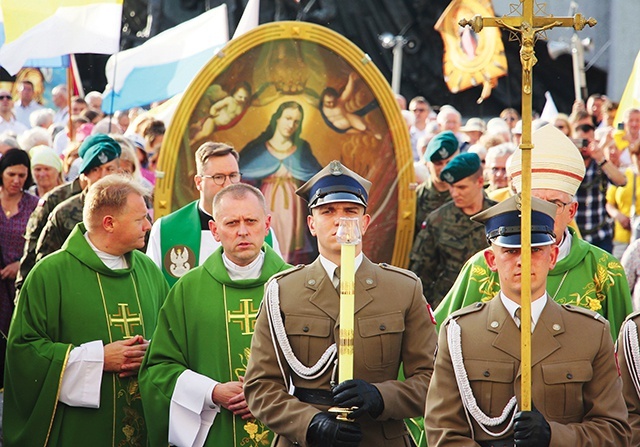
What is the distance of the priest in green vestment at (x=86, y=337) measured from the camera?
6.21 m

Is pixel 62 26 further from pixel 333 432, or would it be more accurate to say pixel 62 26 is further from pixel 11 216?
pixel 333 432

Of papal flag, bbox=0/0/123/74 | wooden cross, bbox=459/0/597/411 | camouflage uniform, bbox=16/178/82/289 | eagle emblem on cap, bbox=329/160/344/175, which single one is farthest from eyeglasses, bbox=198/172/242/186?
wooden cross, bbox=459/0/597/411

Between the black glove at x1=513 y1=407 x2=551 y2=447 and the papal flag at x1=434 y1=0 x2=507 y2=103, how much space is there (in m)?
10.5

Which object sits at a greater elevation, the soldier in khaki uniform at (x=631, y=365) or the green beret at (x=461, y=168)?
the green beret at (x=461, y=168)

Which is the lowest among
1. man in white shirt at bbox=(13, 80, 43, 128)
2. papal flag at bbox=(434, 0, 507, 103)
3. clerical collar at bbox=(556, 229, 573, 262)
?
clerical collar at bbox=(556, 229, 573, 262)

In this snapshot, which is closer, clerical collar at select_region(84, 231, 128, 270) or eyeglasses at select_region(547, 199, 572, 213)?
eyeglasses at select_region(547, 199, 572, 213)

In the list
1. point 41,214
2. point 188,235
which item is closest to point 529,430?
point 188,235

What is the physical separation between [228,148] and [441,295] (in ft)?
6.13

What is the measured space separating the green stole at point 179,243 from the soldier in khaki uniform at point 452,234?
1.65 meters

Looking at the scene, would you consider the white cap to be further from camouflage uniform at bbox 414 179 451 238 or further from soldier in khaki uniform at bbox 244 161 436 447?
camouflage uniform at bbox 414 179 451 238

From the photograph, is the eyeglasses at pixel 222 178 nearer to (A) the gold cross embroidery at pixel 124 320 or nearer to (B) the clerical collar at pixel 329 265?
(A) the gold cross embroidery at pixel 124 320

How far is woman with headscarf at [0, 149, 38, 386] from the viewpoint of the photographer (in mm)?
9188

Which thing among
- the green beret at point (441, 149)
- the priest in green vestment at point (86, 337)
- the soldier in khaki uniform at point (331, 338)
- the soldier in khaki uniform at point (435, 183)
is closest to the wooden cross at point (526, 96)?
the soldier in khaki uniform at point (331, 338)

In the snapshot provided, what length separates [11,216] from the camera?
9.35 m
